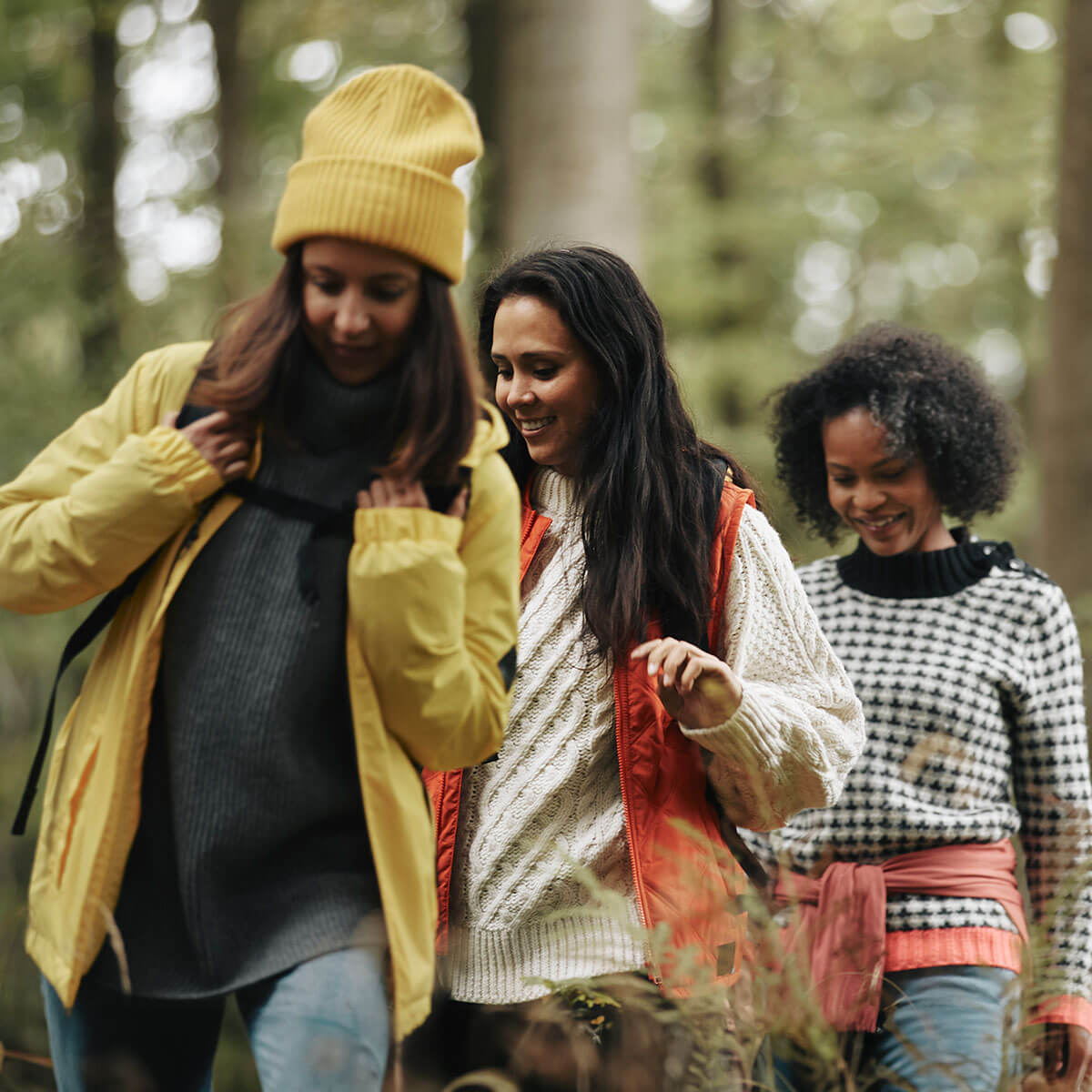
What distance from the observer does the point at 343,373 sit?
1.93 meters

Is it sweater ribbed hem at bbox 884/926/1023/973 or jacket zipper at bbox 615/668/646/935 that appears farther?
sweater ribbed hem at bbox 884/926/1023/973

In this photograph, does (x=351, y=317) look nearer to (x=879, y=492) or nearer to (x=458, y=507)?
(x=458, y=507)

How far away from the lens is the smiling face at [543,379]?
8.64 feet

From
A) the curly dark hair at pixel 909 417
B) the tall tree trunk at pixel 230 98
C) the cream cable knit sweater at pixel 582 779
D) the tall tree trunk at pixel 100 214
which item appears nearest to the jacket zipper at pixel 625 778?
the cream cable knit sweater at pixel 582 779

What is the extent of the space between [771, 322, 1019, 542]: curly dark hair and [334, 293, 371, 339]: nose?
5.83 feet

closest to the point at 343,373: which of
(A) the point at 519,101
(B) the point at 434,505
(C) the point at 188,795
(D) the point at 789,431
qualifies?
(B) the point at 434,505

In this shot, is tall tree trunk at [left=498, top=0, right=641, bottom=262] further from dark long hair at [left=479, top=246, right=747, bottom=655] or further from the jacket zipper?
the jacket zipper

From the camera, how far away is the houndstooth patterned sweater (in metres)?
2.96

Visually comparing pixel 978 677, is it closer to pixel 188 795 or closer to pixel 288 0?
pixel 188 795

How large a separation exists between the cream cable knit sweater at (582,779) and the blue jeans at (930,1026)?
20.7 inches

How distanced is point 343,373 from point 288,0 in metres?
10.8

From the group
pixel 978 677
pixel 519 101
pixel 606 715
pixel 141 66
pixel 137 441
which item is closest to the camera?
pixel 137 441

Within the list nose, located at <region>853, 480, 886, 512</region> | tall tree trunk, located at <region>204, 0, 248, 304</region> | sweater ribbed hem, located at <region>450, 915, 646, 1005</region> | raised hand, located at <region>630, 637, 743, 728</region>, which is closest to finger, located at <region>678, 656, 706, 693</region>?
raised hand, located at <region>630, 637, 743, 728</region>

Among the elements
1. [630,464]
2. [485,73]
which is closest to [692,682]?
[630,464]
